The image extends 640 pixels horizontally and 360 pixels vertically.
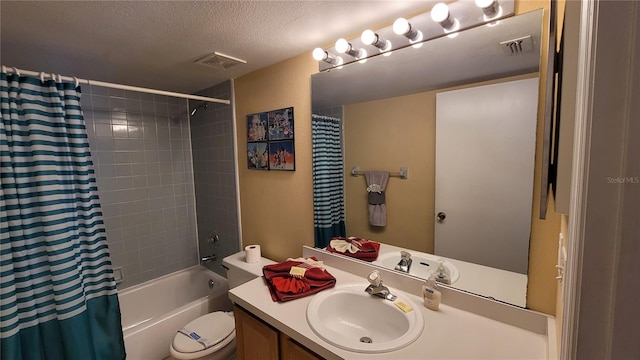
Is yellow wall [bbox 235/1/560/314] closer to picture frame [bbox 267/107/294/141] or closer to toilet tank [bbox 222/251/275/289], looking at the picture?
picture frame [bbox 267/107/294/141]

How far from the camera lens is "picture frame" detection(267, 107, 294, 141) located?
1.79 metres

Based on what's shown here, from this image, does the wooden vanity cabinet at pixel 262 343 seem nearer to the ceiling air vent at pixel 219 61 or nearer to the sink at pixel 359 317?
the sink at pixel 359 317

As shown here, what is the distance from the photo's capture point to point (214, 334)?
1724 mm

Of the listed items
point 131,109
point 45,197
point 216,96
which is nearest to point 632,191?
point 45,197

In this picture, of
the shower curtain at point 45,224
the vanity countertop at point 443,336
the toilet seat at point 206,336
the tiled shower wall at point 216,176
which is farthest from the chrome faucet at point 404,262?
the shower curtain at point 45,224

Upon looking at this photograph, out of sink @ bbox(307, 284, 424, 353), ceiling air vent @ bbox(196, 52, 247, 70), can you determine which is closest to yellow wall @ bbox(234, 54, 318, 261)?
ceiling air vent @ bbox(196, 52, 247, 70)

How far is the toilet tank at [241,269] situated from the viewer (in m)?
1.85

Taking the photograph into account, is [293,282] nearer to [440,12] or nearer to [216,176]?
[440,12]

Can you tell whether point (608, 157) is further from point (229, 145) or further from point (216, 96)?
point (216, 96)

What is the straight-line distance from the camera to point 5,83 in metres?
1.25

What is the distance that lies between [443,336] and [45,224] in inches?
74.4

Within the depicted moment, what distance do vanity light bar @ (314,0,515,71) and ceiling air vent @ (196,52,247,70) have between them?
0.62m

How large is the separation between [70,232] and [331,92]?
160 centimetres

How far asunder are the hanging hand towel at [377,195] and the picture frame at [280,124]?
2.09ft
